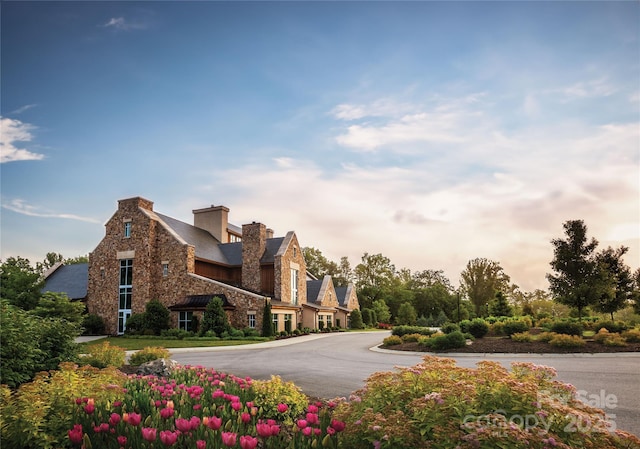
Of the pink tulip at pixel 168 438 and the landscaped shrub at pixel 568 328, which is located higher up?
the pink tulip at pixel 168 438

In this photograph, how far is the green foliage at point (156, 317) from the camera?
31766 mm

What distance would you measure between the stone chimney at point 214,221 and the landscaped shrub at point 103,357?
1262 inches

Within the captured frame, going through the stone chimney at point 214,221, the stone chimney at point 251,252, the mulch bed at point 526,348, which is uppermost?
the stone chimney at point 214,221

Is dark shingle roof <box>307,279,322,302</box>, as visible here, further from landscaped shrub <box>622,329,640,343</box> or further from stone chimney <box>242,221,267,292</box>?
landscaped shrub <box>622,329,640,343</box>

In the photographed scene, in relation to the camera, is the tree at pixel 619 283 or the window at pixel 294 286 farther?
the window at pixel 294 286

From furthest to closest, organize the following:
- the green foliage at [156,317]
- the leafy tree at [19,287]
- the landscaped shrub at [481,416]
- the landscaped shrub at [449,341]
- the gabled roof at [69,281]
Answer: the gabled roof at [69,281]
the green foliage at [156,317]
the leafy tree at [19,287]
the landscaped shrub at [449,341]
the landscaped shrub at [481,416]

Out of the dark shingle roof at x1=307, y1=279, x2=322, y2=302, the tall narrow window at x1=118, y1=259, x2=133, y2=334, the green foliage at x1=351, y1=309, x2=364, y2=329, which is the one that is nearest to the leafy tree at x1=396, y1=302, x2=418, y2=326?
the green foliage at x1=351, y1=309, x2=364, y2=329

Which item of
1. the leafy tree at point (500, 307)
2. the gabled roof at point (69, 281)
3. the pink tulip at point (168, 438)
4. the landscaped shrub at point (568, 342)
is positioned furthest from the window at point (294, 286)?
the pink tulip at point (168, 438)

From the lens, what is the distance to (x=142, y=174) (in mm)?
15141

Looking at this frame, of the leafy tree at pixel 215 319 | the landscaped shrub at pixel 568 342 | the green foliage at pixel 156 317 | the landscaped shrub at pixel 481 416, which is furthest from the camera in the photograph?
the green foliage at pixel 156 317

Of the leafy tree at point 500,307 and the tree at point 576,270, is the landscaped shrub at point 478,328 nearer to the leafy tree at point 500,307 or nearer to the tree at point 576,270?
the tree at point 576,270

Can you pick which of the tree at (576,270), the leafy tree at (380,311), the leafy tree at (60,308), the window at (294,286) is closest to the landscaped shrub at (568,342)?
the tree at (576,270)

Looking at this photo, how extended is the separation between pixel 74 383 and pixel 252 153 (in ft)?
38.2

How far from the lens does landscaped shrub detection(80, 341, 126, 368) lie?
35.8ft
